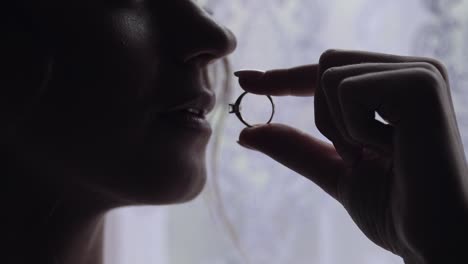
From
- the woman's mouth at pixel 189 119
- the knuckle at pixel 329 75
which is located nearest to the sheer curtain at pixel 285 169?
the woman's mouth at pixel 189 119

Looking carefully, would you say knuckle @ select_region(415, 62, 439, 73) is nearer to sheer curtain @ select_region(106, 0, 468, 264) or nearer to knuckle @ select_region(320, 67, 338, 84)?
knuckle @ select_region(320, 67, 338, 84)

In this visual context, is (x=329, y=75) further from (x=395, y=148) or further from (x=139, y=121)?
(x=139, y=121)

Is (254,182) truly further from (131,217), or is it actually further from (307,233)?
(131,217)

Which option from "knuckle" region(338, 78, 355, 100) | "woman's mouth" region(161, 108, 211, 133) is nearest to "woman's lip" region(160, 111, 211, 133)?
"woman's mouth" region(161, 108, 211, 133)

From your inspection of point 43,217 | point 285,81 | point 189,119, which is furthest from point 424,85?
point 43,217

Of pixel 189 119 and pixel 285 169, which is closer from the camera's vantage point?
pixel 189 119
